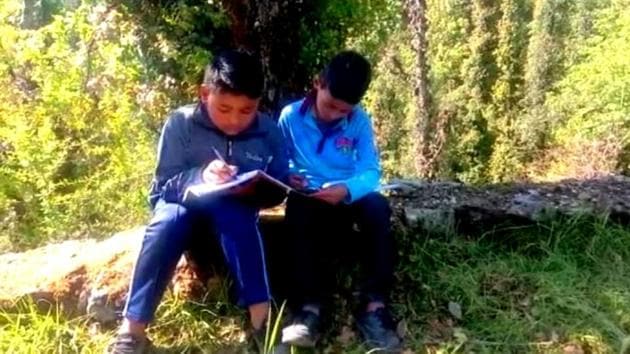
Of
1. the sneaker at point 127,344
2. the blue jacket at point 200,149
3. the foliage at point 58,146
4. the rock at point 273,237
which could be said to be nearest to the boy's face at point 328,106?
the blue jacket at point 200,149

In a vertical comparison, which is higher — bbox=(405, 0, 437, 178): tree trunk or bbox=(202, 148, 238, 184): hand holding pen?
bbox=(202, 148, 238, 184): hand holding pen

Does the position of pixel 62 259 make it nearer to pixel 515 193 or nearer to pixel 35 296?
pixel 35 296

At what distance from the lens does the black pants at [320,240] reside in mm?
3059

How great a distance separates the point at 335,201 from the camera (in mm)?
3088

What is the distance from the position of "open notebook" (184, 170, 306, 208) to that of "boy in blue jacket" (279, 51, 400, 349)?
158 millimetres

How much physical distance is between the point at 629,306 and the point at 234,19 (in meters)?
2.32

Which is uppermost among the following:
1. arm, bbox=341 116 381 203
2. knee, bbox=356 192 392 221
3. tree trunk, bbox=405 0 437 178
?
A: arm, bbox=341 116 381 203

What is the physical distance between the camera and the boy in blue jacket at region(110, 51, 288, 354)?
2.85 metres

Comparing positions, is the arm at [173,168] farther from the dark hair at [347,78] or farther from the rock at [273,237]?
the dark hair at [347,78]

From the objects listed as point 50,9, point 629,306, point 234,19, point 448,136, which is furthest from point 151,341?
point 448,136

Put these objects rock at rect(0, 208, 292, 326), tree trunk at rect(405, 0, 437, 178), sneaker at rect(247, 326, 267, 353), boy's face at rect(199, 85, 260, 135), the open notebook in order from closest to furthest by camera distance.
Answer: the open notebook, boy's face at rect(199, 85, 260, 135), sneaker at rect(247, 326, 267, 353), rock at rect(0, 208, 292, 326), tree trunk at rect(405, 0, 437, 178)

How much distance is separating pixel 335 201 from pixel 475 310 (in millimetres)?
797

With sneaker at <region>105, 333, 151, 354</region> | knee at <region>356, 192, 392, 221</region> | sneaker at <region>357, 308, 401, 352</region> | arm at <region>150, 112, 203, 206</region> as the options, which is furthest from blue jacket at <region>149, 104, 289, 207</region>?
sneaker at <region>357, 308, 401, 352</region>

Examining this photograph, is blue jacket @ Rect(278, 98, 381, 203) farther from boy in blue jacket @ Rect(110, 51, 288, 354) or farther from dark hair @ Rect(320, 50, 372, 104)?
boy in blue jacket @ Rect(110, 51, 288, 354)
